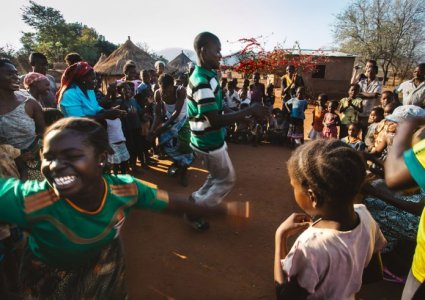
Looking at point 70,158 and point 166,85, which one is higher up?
point 166,85

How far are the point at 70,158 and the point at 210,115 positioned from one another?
5.99 feet

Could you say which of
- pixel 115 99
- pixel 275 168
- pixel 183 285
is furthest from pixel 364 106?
pixel 183 285

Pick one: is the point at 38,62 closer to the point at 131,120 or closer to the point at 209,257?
the point at 131,120

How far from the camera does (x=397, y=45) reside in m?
22.2

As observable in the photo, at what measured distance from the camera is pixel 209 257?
3.10 m

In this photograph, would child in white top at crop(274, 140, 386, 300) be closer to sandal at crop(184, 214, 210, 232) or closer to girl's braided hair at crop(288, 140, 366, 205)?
girl's braided hair at crop(288, 140, 366, 205)

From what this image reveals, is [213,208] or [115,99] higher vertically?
[115,99]

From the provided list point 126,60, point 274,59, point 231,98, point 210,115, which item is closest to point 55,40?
point 126,60

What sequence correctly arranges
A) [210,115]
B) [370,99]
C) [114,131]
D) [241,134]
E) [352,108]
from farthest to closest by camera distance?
[241,134]
[370,99]
[352,108]
[114,131]
[210,115]

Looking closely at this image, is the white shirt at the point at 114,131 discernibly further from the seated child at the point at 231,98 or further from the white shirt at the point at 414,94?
the white shirt at the point at 414,94

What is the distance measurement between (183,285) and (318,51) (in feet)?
62.3

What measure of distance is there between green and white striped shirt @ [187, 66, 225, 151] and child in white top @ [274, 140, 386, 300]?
5.62ft

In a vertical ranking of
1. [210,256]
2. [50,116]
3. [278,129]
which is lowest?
[210,256]

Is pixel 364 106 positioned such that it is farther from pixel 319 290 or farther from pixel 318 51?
pixel 318 51
